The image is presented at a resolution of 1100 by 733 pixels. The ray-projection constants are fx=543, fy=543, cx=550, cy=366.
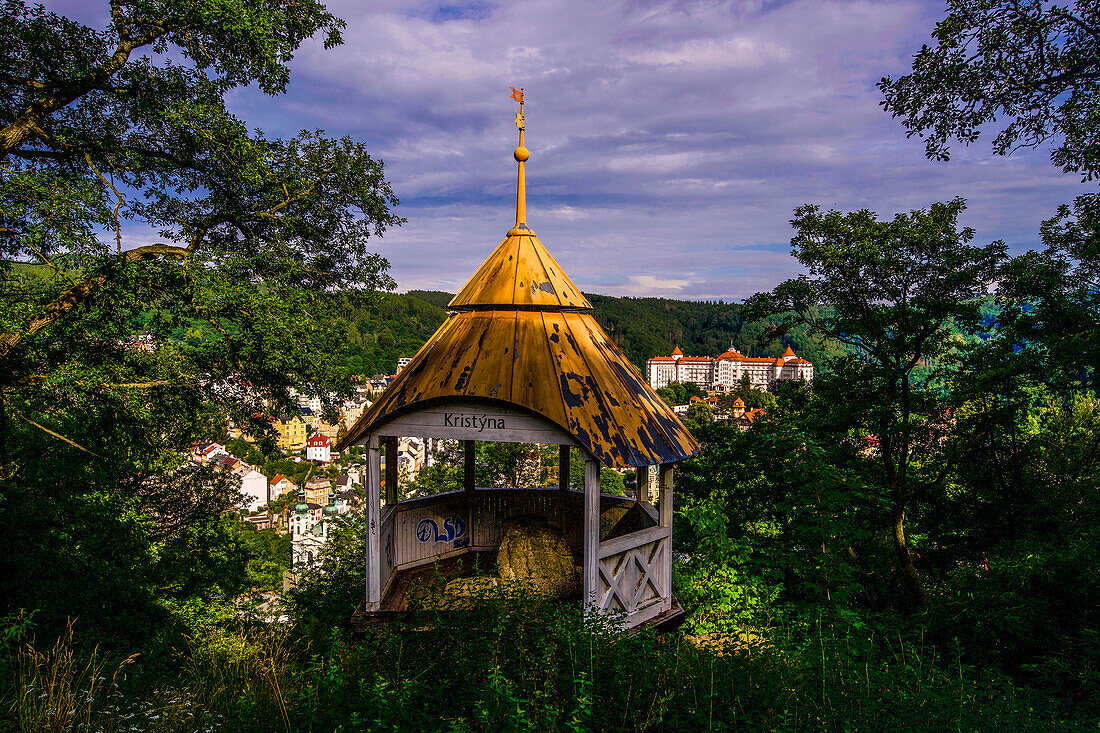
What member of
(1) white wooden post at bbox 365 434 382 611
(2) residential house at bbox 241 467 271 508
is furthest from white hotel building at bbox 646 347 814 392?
(1) white wooden post at bbox 365 434 382 611

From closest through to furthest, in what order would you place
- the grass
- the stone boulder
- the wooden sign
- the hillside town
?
1. the grass
2. the wooden sign
3. the stone boulder
4. the hillside town

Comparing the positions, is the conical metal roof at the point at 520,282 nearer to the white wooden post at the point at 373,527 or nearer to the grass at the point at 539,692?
the white wooden post at the point at 373,527

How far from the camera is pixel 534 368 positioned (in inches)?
235

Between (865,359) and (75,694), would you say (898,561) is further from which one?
(75,694)

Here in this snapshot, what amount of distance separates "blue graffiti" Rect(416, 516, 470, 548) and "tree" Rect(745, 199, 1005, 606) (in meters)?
8.79

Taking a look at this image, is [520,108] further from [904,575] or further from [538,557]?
[904,575]

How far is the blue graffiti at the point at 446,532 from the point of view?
814 centimetres

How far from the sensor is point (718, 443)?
20.6 meters

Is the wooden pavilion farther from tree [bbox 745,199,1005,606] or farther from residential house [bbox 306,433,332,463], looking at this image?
residential house [bbox 306,433,332,463]

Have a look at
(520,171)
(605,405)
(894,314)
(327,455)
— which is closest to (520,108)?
(520,171)

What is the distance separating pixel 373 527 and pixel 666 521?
3.54m

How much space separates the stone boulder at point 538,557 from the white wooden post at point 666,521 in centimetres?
116

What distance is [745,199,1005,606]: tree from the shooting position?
1191 centimetres

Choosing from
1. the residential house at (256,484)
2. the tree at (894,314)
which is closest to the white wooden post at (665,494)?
the tree at (894,314)
